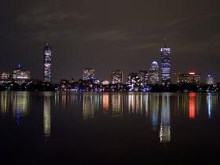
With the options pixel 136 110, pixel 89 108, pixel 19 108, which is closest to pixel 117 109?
pixel 136 110

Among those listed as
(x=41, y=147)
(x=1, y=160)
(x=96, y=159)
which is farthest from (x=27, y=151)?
(x=96, y=159)

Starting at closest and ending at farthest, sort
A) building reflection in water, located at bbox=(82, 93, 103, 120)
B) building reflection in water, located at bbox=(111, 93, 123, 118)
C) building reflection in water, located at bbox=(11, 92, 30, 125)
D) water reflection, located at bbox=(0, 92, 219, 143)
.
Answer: water reflection, located at bbox=(0, 92, 219, 143)
building reflection in water, located at bbox=(11, 92, 30, 125)
building reflection in water, located at bbox=(82, 93, 103, 120)
building reflection in water, located at bbox=(111, 93, 123, 118)

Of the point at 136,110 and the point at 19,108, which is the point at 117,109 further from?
the point at 19,108

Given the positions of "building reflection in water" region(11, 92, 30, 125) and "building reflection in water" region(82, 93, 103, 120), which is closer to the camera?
"building reflection in water" region(11, 92, 30, 125)

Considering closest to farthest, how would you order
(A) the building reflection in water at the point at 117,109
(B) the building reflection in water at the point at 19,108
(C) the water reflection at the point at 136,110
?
(C) the water reflection at the point at 136,110 → (B) the building reflection in water at the point at 19,108 → (A) the building reflection in water at the point at 117,109

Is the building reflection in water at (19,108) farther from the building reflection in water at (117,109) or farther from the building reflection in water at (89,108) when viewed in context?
the building reflection in water at (117,109)

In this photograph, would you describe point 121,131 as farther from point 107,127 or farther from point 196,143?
point 196,143

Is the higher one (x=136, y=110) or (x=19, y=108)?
(x=19, y=108)

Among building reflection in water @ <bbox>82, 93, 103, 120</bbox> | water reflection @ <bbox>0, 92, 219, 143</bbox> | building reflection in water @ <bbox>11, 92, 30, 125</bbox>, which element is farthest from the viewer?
building reflection in water @ <bbox>82, 93, 103, 120</bbox>

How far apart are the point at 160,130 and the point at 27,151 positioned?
14601 mm

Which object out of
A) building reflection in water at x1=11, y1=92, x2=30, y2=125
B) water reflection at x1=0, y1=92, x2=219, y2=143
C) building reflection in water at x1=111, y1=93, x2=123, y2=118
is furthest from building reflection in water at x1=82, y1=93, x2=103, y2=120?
building reflection in water at x1=11, y1=92, x2=30, y2=125

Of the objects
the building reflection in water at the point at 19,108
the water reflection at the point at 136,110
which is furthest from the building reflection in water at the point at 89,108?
the building reflection in water at the point at 19,108

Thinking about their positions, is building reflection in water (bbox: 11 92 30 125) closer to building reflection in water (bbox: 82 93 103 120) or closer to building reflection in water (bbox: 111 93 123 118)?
building reflection in water (bbox: 82 93 103 120)

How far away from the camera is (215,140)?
2797cm
